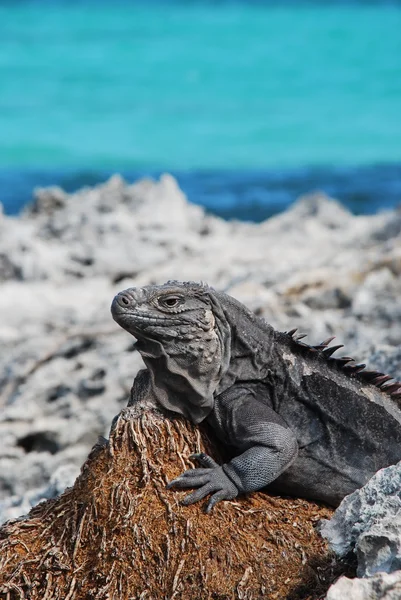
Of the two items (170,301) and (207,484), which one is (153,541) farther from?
(170,301)

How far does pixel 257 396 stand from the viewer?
5.10 meters

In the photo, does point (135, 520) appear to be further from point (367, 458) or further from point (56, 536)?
point (367, 458)

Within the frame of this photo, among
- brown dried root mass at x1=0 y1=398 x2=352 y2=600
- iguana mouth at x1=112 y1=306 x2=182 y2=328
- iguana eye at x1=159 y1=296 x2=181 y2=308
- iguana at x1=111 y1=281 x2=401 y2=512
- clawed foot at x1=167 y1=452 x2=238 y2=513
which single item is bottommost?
brown dried root mass at x1=0 y1=398 x2=352 y2=600

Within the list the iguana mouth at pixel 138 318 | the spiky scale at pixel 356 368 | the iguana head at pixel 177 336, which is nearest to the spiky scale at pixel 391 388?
the spiky scale at pixel 356 368

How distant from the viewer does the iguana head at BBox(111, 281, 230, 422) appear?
473 cm

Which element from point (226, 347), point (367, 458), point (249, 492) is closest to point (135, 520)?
point (249, 492)

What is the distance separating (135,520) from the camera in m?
4.57

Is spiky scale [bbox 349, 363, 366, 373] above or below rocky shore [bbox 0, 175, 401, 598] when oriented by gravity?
above

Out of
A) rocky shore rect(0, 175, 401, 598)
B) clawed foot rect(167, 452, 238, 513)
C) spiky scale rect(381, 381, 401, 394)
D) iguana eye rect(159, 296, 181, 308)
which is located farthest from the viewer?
rocky shore rect(0, 175, 401, 598)

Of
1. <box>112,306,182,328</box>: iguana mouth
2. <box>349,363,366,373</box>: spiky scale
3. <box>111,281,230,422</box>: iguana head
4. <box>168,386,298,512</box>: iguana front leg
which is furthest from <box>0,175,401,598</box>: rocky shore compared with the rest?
<box>112,306,182,328</box>: iguana mouth

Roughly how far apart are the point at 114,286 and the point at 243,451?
769 cm

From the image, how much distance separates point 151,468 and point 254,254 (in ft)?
31.5

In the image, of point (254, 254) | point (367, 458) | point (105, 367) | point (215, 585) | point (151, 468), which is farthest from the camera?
point (254, 254)

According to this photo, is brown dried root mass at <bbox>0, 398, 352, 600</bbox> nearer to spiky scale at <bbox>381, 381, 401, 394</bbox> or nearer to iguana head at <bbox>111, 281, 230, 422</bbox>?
iguana head at <bbox>111, 281, 230, 422</bbox>
